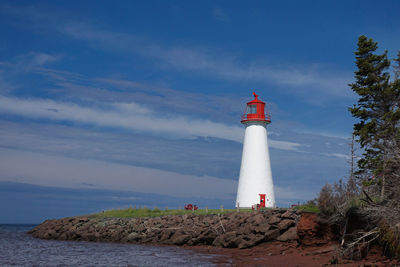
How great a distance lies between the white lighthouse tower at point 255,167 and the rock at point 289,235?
1369cm

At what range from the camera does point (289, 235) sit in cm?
2078

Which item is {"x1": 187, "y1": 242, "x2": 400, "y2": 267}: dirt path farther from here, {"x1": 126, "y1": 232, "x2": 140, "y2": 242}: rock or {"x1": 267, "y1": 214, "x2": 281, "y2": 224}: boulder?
{"x1": 126, "y1": 232, "x2": 140, "y2": 242}: rock

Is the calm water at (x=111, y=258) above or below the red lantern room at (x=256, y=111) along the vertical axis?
below

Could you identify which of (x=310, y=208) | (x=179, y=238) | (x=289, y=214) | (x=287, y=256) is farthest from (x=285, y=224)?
(x=179, y=238)

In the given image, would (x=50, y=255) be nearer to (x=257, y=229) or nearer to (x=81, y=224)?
(x=257, y=229)

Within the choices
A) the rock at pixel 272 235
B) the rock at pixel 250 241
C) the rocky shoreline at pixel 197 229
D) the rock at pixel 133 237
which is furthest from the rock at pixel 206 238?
the rock at pixel 133 237

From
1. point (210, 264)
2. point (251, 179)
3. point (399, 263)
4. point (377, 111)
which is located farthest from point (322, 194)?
point (251, 179)

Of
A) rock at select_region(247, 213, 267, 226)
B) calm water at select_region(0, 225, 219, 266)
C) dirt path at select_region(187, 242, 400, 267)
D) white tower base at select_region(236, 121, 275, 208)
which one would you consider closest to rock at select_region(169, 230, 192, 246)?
calm water at select_region(0, 225, 219, 266)

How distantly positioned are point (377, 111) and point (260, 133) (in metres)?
10.5

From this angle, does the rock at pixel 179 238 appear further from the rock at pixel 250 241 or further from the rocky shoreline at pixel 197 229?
the rock at pixel 250 241

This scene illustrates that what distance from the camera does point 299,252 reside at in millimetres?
18297

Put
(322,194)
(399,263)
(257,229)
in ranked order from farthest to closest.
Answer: (257,229) → (322,194) → (399,263)

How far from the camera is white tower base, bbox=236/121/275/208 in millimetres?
35500

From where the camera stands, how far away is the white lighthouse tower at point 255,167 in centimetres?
3544
